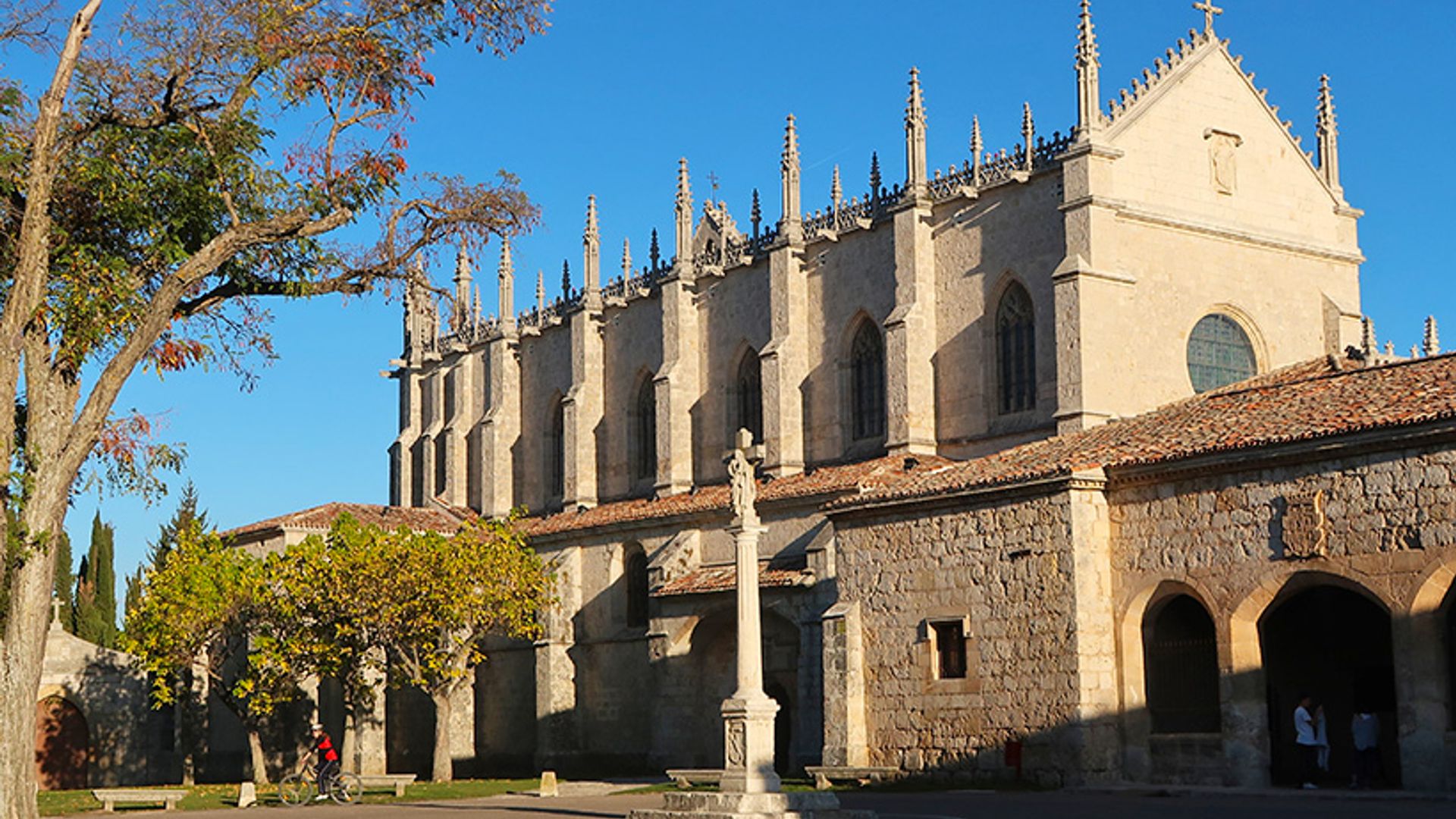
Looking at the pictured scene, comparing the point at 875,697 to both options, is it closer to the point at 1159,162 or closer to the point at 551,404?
the point at 1159,162

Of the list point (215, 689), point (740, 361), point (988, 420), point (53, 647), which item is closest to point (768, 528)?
point (988, 420)

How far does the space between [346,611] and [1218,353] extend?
20678 millimetres

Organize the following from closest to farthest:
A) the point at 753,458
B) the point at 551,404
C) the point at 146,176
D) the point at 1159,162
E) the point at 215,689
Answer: the point at 146,176 < the point at 753,458 < the point at 1159,162 < the point at 215,689 < the point at 551,404

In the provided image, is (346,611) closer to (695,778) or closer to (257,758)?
(257,758)

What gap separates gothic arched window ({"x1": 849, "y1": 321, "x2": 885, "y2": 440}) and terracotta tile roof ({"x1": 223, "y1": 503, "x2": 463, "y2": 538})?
46.2ft

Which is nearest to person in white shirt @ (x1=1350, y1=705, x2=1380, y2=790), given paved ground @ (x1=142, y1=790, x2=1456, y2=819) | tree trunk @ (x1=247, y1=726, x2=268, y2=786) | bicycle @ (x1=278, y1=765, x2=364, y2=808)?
paved ground @ (x1=142, y1=790, x2=1456, y2=819)

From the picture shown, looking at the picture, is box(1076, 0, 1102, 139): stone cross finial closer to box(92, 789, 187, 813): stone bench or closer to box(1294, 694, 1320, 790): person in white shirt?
box(1294, 694, 1320, 790): person in white shirt

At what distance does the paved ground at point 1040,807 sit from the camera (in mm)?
21438

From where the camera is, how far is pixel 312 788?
3584 cm

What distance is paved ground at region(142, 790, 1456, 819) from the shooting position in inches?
844

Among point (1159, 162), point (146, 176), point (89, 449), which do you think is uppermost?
point (1159, 162)

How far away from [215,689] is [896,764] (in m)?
24.6

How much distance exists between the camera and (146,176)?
65.5 ft

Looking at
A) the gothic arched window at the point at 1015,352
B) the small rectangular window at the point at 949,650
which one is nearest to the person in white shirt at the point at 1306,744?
the small rectangular window at the point at 949,650
